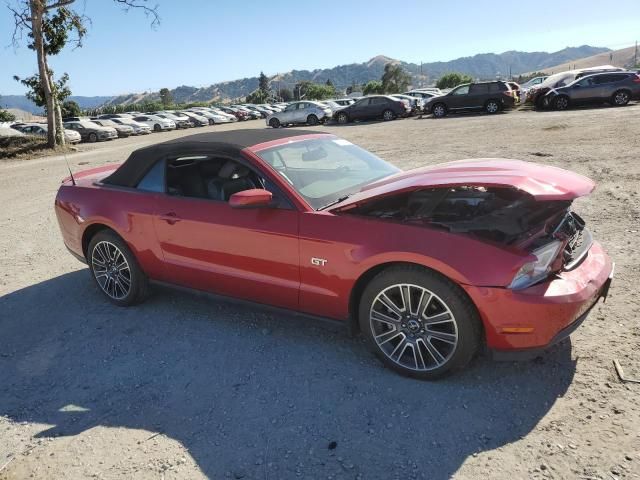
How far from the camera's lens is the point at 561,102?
21938 millimetres

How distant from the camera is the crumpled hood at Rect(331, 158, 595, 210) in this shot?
→ 2820 mm

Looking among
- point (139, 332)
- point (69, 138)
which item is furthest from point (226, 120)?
point (139, 332)

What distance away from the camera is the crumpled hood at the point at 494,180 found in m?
2.82

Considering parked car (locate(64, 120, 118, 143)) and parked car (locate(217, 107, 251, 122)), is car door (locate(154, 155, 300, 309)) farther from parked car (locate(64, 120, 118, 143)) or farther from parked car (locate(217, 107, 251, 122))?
parked car (locate(217, 107, 251, 122))

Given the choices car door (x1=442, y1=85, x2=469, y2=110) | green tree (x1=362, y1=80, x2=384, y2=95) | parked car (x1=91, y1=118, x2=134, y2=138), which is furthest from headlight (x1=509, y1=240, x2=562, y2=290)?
green tree (x1=362, y1=80, x2=384, y2=95)

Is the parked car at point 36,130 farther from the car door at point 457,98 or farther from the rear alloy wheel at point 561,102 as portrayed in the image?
the rear alloy wheel at point 561,102

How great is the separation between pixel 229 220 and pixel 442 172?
63.3 inches

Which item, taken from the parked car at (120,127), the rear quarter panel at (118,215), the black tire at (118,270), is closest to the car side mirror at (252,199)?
the rear quarter panel at (118,215)

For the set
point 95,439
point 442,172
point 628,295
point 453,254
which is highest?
point 442,172

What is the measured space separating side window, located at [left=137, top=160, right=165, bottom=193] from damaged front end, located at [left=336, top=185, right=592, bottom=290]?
6.03 ft

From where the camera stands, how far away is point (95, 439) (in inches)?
111

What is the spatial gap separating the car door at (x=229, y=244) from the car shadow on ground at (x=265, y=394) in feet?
1.31

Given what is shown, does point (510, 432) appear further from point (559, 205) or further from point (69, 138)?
point (69, 138)

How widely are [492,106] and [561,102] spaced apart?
3.07m
